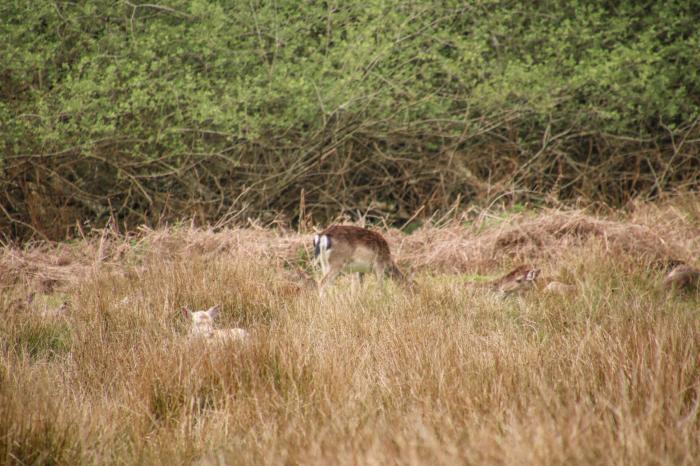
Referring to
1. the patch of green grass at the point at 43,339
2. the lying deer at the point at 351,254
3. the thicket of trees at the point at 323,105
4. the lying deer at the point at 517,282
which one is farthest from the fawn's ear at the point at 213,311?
the thicket of trees at the point at 323,105

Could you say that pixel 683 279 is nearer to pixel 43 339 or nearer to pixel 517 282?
pixel 517 282

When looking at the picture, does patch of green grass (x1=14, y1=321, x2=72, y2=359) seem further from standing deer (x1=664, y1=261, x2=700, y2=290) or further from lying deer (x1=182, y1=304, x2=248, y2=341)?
standing deer (x1=664, y1=261, x2=700, y2=290)

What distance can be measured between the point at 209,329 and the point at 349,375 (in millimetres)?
1448

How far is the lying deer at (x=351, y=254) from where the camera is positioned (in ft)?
24.3

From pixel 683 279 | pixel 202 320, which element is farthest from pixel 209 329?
pixel 683 279

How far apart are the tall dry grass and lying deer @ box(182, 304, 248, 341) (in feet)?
0.34

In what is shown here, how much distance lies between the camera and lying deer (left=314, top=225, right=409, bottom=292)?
7.42 m

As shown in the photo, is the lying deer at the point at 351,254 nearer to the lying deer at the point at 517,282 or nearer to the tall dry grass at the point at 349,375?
the tall dry grass at the point at 349,375

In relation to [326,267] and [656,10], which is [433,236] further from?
[656,10]

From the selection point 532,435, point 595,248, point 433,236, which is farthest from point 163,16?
point 532,435

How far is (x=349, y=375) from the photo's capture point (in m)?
3.80

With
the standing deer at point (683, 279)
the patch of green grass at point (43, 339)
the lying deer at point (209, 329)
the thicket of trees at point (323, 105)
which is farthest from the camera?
the thicket of trees at point (323, 105)

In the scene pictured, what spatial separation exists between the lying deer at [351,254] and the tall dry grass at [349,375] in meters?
0.56

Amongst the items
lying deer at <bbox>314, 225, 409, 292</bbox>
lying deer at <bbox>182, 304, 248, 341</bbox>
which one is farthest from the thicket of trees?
lying deer at <bbox>182, 304, 248, 341</bbox>
